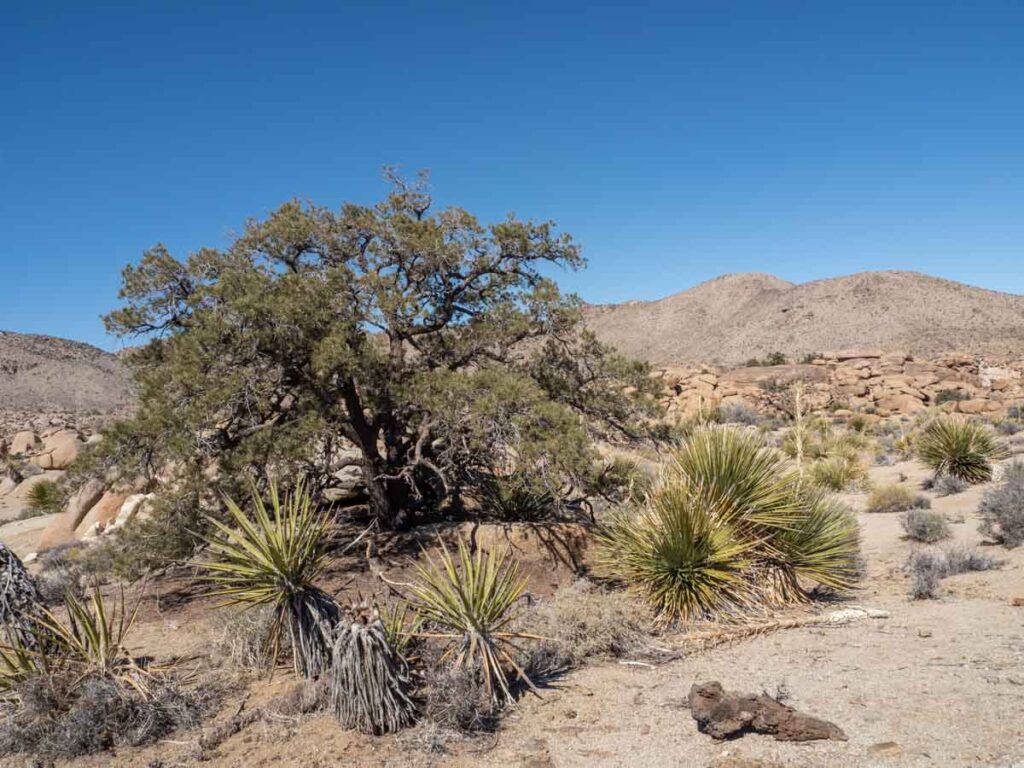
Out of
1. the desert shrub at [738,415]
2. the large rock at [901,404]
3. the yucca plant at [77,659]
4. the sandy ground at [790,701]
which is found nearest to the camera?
the sandy ground at [790,701]

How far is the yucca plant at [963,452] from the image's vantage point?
14.4 metres

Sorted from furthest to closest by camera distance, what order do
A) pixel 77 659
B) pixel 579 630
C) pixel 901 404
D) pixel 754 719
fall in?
pixel 901 404 < pixel 579 630 < pixel 77 659 < pixel 754 719

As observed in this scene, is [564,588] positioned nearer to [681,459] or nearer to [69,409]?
[681,459]

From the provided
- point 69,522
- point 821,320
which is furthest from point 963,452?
point 821,320

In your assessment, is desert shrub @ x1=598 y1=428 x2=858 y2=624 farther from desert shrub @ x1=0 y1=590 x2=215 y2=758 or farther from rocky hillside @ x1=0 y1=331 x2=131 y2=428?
rocky hillside @ x1=0 y1=331 x2=131 y2=428

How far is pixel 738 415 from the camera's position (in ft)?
104

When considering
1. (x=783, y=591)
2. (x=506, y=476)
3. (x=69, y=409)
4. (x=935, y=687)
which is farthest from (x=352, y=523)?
(x=69, y=409)

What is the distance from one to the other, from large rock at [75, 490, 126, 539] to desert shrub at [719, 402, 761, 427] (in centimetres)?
2244

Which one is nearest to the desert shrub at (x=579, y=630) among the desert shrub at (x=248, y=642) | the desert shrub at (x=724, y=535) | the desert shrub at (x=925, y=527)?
the desert shrub at (x=724, y=535)

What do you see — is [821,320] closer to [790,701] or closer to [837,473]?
[837,473]

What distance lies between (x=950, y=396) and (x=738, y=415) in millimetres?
12098

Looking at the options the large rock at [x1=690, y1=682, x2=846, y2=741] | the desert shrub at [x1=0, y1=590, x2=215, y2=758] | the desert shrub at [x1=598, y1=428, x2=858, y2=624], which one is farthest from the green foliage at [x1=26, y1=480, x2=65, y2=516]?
the large rock at [x1=690, y1=682, x2=846, y2=741]

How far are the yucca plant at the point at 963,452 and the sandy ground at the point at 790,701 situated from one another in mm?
7888

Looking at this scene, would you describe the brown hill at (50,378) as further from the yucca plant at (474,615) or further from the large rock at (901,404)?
the yucca plant at (474,615)
